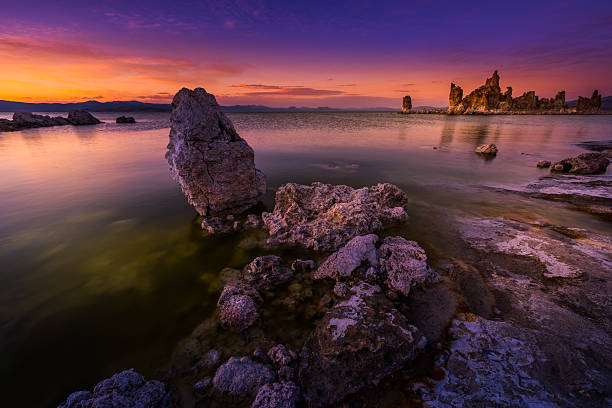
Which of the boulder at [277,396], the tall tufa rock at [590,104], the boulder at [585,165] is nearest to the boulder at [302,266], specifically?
the boulder at [277,396]

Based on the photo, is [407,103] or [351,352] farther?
[407,103]

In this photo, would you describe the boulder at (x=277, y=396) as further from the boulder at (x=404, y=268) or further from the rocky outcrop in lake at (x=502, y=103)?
the rocky outcrop in lake at (x=502, y=103)

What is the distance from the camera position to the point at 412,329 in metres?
4.59

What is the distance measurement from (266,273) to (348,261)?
2.44 m

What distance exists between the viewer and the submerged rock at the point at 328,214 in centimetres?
880

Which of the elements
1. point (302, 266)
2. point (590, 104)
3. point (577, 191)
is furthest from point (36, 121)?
point (590, 104)

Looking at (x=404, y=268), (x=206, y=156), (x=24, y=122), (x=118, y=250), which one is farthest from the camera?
(x=24, y=122)

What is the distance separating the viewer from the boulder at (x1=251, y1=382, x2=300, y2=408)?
3.67 meters

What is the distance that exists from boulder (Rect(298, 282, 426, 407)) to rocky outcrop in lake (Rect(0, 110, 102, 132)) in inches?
2881

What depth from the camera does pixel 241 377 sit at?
162 inches

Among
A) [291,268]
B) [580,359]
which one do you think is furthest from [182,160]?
[580,359]

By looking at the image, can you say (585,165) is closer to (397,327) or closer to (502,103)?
(397,327)

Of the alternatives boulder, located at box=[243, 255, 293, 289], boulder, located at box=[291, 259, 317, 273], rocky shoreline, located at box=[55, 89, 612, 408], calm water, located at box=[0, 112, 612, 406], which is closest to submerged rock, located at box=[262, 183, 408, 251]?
rocky shoreline, located at box=[55, 89, 612, 408]

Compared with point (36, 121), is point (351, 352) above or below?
below
